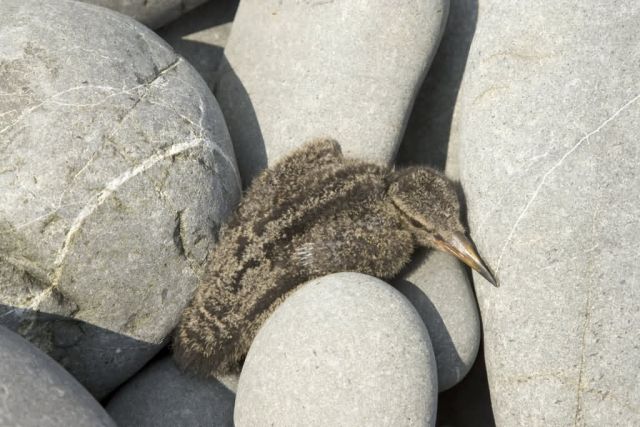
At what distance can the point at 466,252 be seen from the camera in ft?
14.8

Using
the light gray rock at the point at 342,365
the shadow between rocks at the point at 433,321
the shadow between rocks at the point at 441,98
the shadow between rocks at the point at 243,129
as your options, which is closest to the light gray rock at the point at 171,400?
the light gray rock at the point at 342,365

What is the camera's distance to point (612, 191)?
4.21 m

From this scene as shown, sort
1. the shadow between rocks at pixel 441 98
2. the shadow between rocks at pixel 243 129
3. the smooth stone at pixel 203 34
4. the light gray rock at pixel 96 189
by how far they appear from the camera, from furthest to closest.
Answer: the smooth stone at pixel 203 34 < the shadow between rocks at pixel 441 98 < the shadow between rocks at pixel 243 129 < the light gray rock at pixel 96 189

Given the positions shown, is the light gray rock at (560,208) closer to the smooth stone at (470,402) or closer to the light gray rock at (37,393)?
the smooth stone at (470,402)

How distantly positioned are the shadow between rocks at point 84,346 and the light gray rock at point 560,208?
6.86ft

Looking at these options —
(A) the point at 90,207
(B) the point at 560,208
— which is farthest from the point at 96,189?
(B) the point at 560,208

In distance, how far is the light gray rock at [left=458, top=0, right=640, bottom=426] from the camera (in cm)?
408

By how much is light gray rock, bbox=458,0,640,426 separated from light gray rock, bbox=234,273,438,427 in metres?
0.62

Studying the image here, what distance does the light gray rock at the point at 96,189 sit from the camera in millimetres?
4023

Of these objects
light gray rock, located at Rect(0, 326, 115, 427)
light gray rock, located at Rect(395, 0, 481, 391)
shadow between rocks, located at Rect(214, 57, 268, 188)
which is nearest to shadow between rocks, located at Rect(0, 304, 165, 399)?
light gray rock, located at Rect(0, 326, 115, 427)

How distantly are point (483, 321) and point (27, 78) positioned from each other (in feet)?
9.67

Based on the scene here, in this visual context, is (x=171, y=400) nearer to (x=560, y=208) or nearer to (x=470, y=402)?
(x=470, y=402)

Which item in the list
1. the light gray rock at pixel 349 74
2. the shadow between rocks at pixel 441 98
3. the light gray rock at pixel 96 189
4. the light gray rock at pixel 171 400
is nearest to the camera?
the light gray rock at pixel 96 189

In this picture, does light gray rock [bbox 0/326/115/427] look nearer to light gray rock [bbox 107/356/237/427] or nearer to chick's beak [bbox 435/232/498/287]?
light gray rock [bbox 107/356/237/427]
